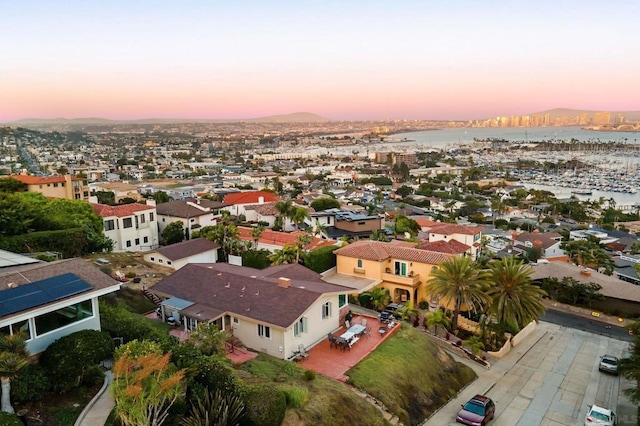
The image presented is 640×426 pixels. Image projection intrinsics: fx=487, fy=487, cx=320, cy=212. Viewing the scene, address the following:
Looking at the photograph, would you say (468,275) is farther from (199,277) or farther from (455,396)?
(199,277)

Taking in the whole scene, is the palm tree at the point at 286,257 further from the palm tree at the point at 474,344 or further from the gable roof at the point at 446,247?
the palm tree at the point at 474,344

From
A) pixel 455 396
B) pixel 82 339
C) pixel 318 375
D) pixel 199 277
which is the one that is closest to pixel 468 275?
pixel 455 396

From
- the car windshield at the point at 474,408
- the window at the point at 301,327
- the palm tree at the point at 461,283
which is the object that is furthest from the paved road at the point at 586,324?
the window at the point at 301,327

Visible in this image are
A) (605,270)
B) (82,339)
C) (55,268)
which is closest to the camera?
(82,339)

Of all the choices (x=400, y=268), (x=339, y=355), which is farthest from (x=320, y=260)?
(x=339, y=355)

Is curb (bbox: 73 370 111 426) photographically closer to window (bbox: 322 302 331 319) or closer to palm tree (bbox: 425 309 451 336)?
window (bbox: 322 302 331 319)

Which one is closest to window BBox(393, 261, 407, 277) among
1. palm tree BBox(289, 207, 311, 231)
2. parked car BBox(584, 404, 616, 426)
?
parked car BBox(584, 404, 616, 426)
